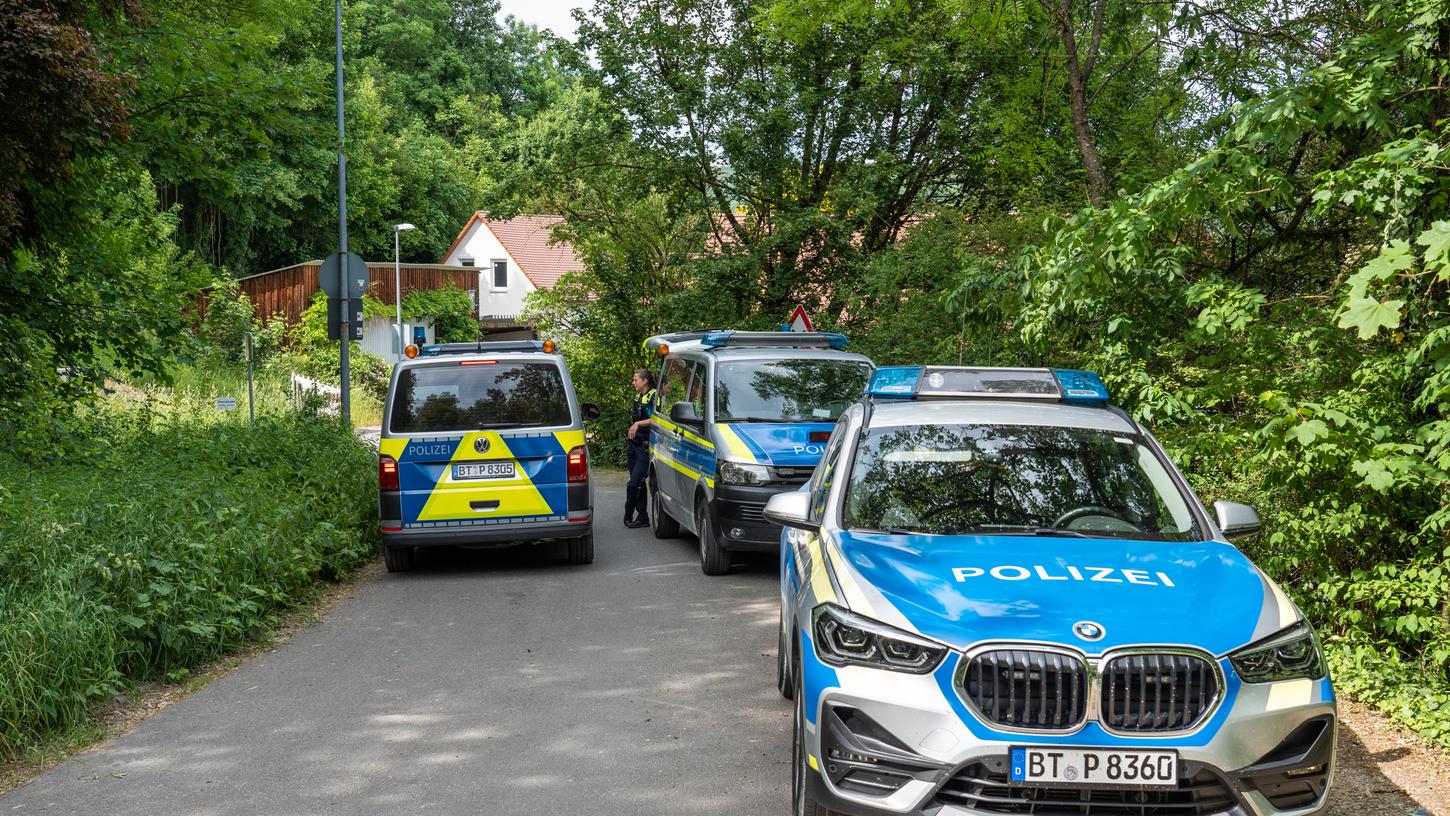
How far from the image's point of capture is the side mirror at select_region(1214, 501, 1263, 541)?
200 inches

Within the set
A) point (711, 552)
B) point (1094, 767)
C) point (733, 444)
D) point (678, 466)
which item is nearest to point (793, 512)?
point (1094, 767)

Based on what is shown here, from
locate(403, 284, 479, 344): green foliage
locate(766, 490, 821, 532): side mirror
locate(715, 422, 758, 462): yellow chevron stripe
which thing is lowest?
locate(766, 490, 821, 532): side mirror

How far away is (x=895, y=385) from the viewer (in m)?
6.22

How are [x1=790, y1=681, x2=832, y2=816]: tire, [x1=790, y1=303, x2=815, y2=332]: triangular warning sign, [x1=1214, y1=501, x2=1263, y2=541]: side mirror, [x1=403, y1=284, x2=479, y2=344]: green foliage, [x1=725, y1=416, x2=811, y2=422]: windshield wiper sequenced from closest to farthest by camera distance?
1. [x1=790, y1=681, x2=832, y2=816]: tire
2. [x1=1214, y1=501, x2=1263, y2=541]: side mirror
3. [x1=725, y1=416, x2=811, y2=422]: windshield wiper
4. [x1=790, y1=303, x2=815, y2=332]: triangular warning sign
5. [x1=403, y1=284, x2=479, y2=344]: green foliage

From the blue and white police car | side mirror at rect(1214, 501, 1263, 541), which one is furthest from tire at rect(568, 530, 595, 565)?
side mirror at rect(1214, 501, 1263, 541)

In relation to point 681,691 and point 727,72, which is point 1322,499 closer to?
point 681,691

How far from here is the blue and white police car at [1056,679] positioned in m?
3.95

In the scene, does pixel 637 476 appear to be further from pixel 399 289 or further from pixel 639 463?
pixel 399 289

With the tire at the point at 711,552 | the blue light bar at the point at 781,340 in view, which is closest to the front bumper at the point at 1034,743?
the tire at the point at 711,552

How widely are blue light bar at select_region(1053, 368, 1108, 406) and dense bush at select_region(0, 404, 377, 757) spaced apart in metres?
5.12

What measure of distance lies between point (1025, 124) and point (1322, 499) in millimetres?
13804

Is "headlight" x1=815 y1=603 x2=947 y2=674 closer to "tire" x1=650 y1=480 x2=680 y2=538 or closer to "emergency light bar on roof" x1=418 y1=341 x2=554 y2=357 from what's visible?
"emergency light bar on roof" x1=418 y1=341 x2=554 y2=357

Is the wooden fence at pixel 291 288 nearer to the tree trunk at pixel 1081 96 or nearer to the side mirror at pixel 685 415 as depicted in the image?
the side mirror at pixel 685 415

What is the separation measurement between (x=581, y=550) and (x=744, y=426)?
195 cm
